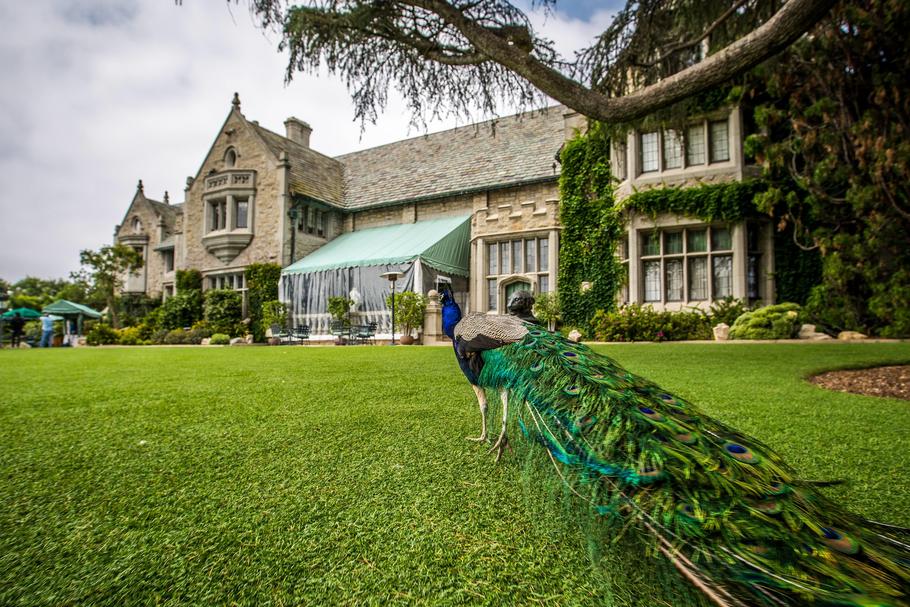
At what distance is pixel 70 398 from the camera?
14.7 feet

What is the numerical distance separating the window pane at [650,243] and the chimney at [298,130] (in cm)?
2053

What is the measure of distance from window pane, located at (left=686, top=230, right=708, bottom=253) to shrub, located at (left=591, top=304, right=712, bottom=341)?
2.05 metres

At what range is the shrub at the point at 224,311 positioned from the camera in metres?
20.8

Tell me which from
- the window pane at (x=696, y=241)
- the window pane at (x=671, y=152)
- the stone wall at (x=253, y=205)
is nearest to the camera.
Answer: the window pane at (x=696, y=241)

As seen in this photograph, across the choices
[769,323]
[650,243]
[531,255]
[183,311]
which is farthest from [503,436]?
[183,311]

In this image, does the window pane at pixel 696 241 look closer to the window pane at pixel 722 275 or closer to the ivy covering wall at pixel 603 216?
the window pane at pixel 722 275

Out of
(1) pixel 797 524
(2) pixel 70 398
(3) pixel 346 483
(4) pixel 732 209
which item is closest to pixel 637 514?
(1) pixel 797 524

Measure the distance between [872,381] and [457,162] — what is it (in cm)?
1940

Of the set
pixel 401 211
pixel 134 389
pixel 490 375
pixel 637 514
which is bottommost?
pixel 134 389

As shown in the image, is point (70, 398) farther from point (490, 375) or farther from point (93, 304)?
point (93, 304)

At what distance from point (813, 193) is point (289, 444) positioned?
14450 mm

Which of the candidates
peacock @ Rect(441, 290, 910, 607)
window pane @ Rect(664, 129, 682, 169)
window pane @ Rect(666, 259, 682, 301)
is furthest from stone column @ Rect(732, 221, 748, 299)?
peacock @ Rect(441, 290, 910, 607)

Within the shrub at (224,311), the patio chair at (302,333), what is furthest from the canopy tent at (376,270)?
the shrub at (224,311)

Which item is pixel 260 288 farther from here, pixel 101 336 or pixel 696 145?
pixel 696 145
